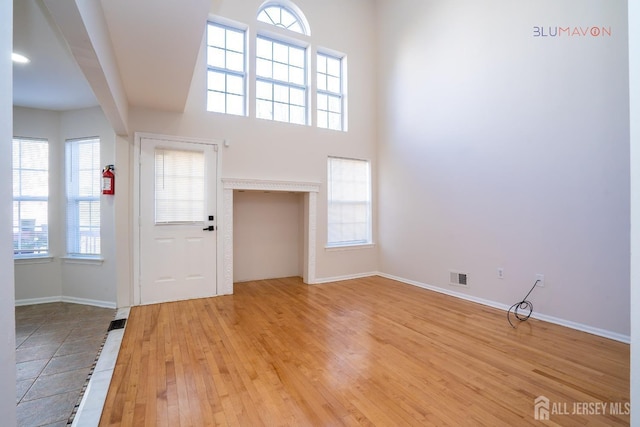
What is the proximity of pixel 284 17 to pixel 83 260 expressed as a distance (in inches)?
204

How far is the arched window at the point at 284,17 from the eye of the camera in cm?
513

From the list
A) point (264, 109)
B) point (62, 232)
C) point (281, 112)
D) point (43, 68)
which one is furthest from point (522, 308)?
point (62, 232)

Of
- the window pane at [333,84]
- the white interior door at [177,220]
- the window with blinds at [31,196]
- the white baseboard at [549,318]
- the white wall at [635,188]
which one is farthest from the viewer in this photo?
the window pane at [333,84]

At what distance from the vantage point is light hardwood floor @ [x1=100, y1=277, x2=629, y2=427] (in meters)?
1.91

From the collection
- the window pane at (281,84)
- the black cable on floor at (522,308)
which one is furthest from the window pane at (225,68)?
the black cable on floor at (522,308)

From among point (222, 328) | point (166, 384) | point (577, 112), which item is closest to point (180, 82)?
point (222, 328)

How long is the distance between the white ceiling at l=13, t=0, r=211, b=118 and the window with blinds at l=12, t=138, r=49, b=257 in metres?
0.71

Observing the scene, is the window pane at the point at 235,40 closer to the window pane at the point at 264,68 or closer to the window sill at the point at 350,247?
the window pane at the point at 264,68

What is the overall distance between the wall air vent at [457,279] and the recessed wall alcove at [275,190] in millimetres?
2235

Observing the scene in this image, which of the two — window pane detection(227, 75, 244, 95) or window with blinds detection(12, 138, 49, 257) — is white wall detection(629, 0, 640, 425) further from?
window with blinds detection(12, 138, 49, 257)

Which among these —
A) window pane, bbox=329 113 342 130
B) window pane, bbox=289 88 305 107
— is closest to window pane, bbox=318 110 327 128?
window pane, bbox=329 113 342 130

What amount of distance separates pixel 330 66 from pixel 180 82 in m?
3.32

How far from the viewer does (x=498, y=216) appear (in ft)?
12.9

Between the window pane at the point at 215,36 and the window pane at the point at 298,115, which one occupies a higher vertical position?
the window pane at the point at 215,36
